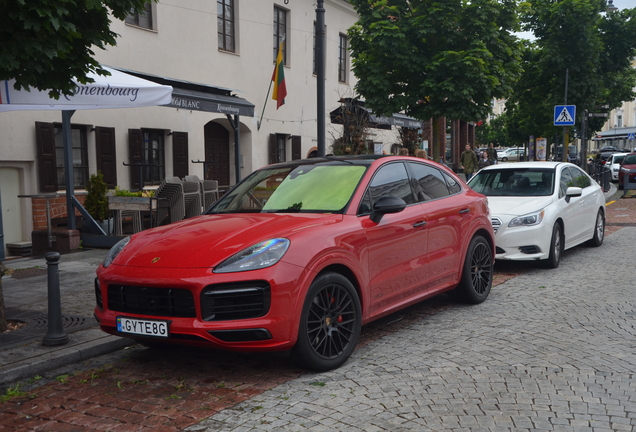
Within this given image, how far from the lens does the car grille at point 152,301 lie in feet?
14.7

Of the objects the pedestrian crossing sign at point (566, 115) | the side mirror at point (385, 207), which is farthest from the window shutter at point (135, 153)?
the pedestrian crossing sign at point (566, 115)

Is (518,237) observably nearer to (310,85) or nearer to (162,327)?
(162,327)

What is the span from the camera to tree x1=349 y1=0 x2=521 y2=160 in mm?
15969

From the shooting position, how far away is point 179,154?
53.0ft

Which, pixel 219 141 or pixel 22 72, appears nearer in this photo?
pixel 22 72

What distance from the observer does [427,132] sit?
112 feet

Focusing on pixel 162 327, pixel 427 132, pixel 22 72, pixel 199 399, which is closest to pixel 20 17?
pixel 22 72

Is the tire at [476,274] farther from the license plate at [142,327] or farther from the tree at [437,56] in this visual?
the tree at [437,56]

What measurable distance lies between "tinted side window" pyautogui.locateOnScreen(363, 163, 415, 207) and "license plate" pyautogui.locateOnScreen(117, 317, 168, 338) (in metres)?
2.14

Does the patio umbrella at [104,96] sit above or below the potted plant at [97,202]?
above

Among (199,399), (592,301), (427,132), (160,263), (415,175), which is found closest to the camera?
(199,399)

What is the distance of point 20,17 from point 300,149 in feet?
56.2

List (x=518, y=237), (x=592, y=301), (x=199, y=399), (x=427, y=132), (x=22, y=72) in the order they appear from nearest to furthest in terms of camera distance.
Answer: (x=199, y=399) < (x=22, y=72) < (x=592, y=301) < (x=518, y=237) < (x=427, y=132)

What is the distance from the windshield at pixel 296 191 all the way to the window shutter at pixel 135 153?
29.3ft
